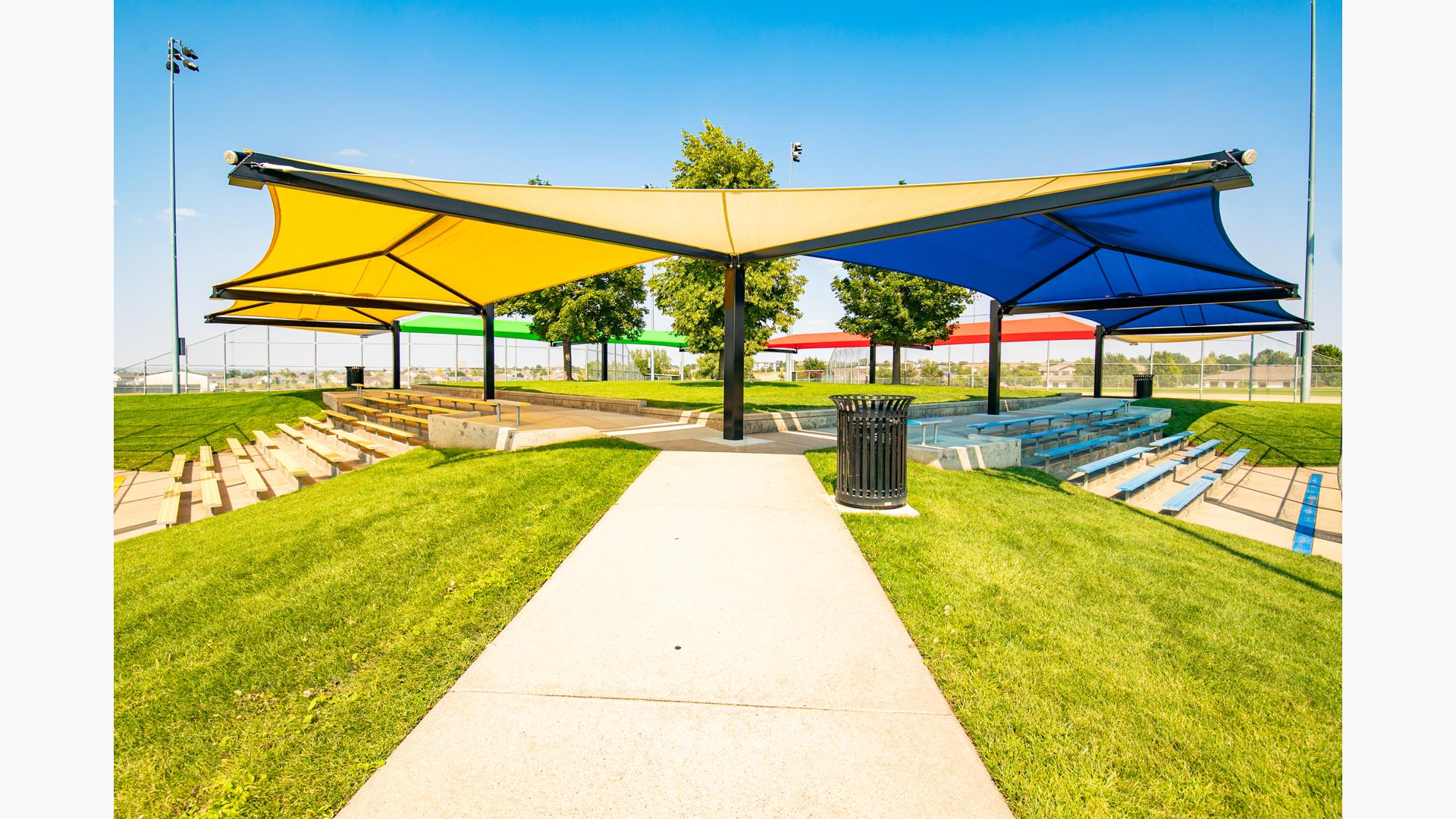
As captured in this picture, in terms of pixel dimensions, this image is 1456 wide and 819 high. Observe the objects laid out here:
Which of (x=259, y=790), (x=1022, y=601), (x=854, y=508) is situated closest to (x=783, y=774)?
(x=259, y=790)

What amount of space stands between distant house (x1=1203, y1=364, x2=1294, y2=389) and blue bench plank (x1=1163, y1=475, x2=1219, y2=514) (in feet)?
86.2

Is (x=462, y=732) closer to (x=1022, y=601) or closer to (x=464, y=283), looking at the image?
(x=1022, y=601)

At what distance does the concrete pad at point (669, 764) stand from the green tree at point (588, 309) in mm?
27762

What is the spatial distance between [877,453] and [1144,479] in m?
7.70

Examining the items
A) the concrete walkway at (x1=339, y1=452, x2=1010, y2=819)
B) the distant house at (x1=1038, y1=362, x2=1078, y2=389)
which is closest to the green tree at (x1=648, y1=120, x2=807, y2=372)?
the concrete walkway at (x1=339, y1=452, x2=1010, y2=819)

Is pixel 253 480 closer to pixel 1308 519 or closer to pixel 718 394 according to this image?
pixel 718 394

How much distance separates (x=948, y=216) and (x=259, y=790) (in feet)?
25.3

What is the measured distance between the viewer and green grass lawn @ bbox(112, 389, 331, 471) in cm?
1403

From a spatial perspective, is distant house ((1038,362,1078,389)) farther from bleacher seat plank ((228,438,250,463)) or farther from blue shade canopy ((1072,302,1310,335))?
bleacher seat plank ((228,438,250,463))

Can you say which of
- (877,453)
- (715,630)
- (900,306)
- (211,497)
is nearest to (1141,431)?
(900,306)

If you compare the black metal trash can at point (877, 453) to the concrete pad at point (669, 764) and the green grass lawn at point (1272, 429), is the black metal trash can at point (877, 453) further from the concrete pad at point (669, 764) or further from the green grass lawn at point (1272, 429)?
the green grass lawn at point (1272, 429)

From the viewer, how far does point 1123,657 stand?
3.29 meters

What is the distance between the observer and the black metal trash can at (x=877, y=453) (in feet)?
19.2

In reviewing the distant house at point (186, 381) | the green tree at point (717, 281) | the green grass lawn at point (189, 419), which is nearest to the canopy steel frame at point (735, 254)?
the green grass lawn at point (189, 419)
